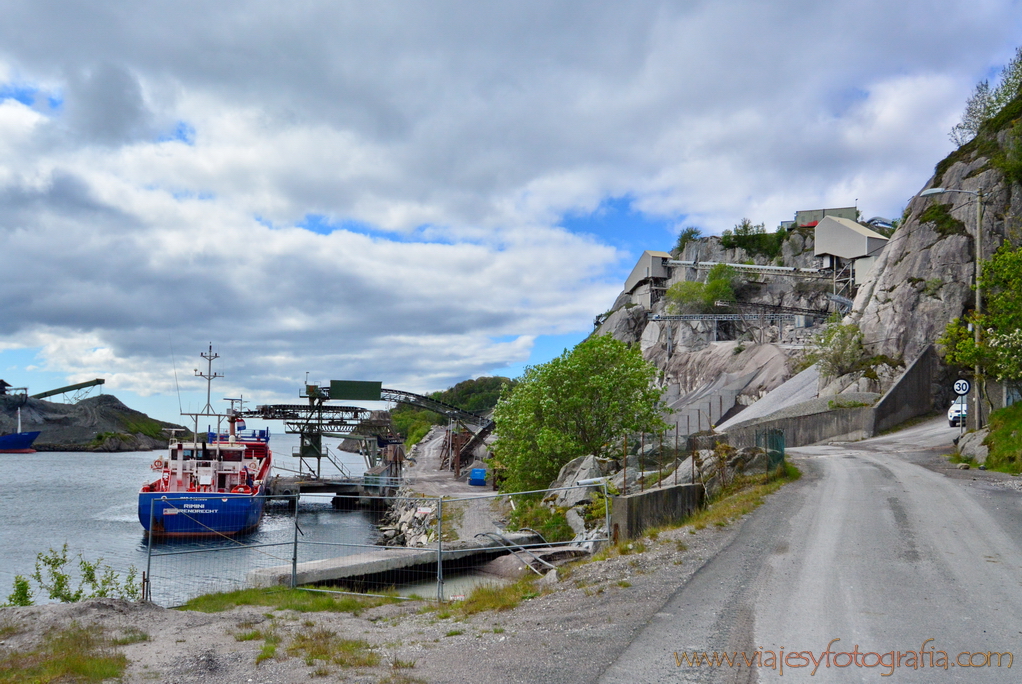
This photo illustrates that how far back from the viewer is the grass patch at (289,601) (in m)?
12.4

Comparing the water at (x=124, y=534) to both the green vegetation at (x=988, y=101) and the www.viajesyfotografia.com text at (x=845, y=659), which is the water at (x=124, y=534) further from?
the green vegetation at (x=988, y=101)

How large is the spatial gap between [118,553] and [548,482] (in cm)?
2161

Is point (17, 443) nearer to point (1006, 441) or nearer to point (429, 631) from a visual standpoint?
point (429, 631)

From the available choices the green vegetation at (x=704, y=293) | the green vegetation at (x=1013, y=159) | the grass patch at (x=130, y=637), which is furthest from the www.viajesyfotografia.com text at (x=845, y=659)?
the green vegetation at (x=704, y=293)

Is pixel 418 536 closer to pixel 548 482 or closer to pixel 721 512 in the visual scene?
pixel 548 482

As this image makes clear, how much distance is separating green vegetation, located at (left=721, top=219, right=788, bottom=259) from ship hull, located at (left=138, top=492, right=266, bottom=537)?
305 feet

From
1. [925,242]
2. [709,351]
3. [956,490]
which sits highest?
[925,242]

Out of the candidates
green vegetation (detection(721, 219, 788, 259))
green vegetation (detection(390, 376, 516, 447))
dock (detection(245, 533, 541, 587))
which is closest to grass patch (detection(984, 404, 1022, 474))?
dock (detection(245, 533, 541, 587))

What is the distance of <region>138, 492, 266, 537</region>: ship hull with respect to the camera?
37.4 metres

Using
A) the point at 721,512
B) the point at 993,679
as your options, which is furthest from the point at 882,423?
the point at 993,679

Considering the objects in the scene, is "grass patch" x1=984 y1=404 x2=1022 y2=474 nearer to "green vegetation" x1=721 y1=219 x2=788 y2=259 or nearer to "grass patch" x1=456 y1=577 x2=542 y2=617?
"grass patch" x1=456 y1=577 x2=542 y2=617

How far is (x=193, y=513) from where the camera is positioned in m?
37.9

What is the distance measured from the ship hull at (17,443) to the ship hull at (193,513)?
400ft

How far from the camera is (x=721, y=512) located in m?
16.3
